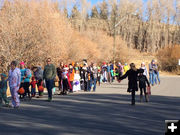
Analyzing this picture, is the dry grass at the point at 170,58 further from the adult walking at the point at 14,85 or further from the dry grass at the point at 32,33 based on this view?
the adult walking at the point at 14,85

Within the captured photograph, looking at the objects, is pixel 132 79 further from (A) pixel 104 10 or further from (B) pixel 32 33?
(A) pixel 104 10

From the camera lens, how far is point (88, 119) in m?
10.8

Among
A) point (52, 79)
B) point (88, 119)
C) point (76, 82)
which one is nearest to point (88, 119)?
point (88, 119)

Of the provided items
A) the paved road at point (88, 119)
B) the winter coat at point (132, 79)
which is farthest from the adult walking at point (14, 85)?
the winter coat at point (132, 79)

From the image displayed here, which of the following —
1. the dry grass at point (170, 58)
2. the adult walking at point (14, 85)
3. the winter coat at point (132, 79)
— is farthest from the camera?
the dry grass at point (170, 58)

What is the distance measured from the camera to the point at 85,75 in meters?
22.8

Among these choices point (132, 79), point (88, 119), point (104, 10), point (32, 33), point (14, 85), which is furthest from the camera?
point (104, 10)

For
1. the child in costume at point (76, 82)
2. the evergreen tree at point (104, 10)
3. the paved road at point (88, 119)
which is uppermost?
the evergreen tree at point (104, 10)

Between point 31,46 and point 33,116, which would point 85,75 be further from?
point 33,116

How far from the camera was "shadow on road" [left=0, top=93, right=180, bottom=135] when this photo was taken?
9031 mm

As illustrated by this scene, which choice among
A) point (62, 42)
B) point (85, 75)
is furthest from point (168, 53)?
point (85, 75)

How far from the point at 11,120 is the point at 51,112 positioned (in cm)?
192

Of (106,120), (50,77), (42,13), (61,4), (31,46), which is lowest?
(106,120)

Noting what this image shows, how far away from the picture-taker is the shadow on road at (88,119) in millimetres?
9031
